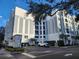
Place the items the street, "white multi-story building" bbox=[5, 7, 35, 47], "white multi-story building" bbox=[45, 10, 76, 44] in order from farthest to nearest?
"white multi-story building" bbox=[5, 7, 35, 47], "white multi-story building" bbox=[45, 10, 76, 44], the street

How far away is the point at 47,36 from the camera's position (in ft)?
344

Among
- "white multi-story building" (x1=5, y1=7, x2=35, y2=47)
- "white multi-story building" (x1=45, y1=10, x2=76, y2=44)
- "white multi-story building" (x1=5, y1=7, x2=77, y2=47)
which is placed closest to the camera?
"white multi-story building" (x1=45, y1=10, x2=76, y2=44)

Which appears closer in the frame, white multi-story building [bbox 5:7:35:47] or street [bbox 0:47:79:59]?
street [bbox 0:47:79:59]

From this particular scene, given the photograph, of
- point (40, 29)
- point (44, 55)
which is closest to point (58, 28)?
point (40, 29)

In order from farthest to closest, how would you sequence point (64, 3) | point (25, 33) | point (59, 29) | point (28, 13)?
point (25, 33)
point (59, 29)
point (28, 13)
point (64, 3)

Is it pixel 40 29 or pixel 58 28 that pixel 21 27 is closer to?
pixel 40 29

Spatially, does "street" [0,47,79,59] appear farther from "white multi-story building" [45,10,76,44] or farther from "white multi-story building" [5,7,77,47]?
"white multi-story building" [45,10,76,44]

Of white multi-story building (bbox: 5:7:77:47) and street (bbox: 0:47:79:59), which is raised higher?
white multi-story building (bbox: 5:7:77:47)

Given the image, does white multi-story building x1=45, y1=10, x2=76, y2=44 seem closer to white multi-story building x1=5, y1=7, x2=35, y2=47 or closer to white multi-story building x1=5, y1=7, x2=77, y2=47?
white multi-story building x1=5, y1=7, x2=77, y2=47

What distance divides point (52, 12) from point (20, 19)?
3430 inches

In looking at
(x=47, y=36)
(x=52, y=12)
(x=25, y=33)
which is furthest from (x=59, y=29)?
(x=52, y=12)

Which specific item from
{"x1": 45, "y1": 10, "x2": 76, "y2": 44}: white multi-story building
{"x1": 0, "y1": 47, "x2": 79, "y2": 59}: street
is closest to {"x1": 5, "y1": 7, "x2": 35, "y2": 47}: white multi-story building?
{"x1": 45, "y1": 10, "x2": 76, "y2": 44}: white multi-story building

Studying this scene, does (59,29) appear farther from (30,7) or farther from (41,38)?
(30,7)

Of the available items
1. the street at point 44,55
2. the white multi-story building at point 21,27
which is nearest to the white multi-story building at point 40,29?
the white multi-story building at point 21,27
